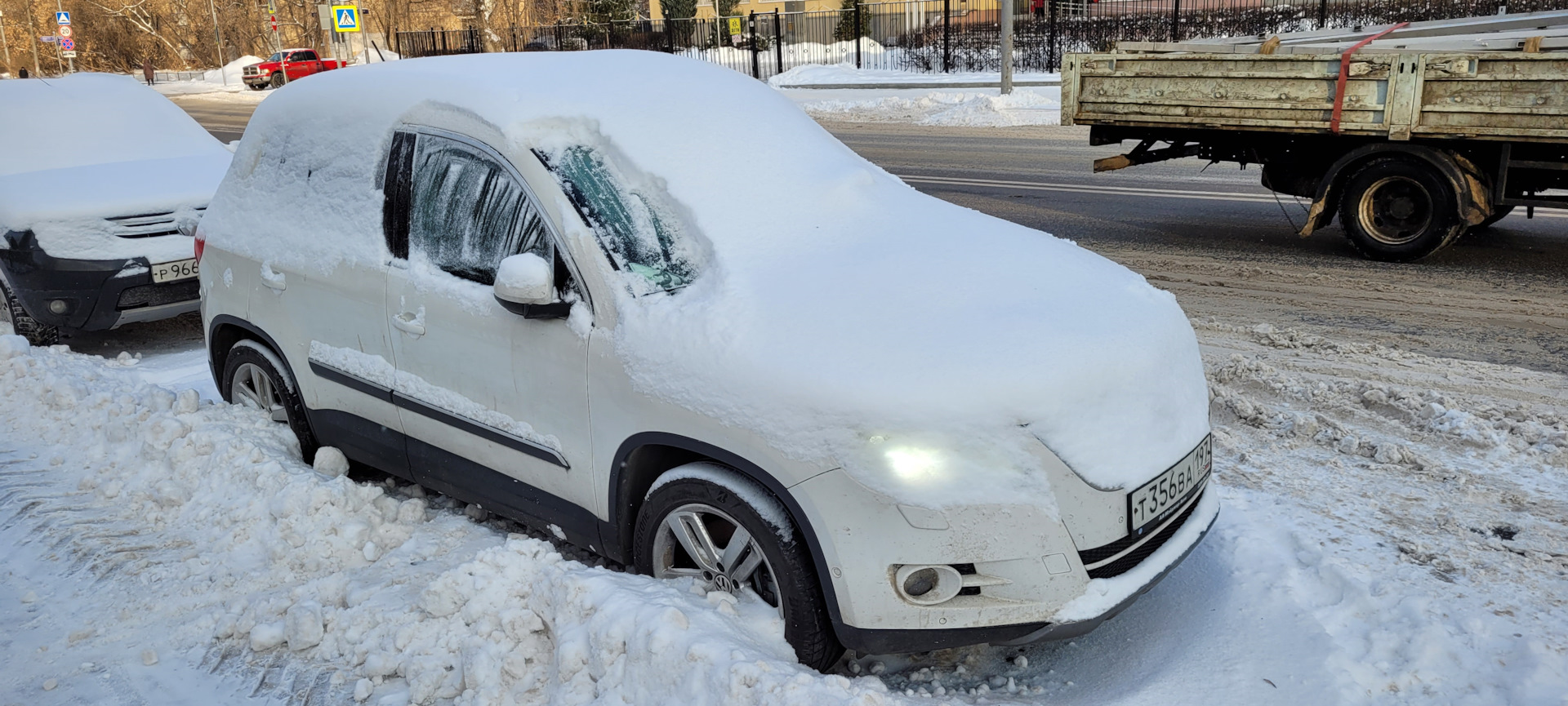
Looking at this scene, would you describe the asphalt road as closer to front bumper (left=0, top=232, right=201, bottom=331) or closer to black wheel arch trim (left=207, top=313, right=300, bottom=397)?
black wheel arch trim (left=207, top=313, right=300, bottom=397)

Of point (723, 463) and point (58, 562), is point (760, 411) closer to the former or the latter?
point (723, 463)

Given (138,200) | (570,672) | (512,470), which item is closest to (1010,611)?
(570,672)

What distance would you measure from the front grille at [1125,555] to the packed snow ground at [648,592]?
381 millimetres

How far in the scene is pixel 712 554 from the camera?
335cm

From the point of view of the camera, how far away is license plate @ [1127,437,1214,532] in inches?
123

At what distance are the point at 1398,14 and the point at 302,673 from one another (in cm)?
2733

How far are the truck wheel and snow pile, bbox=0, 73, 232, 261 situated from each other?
27.6ft

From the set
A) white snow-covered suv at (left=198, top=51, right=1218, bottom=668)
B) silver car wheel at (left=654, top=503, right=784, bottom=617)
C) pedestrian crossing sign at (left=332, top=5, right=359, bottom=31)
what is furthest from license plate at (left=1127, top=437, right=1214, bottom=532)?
pedestrian crossing sign at (left=332, top=5, right=359, bottom=31)

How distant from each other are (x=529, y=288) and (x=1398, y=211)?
766 centimetres

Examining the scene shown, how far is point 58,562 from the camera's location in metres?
4.31

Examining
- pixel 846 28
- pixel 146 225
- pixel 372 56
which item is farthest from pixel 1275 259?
pixel 372 56

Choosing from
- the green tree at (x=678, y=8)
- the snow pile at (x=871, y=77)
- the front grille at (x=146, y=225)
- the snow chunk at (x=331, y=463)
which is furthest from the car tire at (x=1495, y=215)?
the green tree at (x=678, y=8)

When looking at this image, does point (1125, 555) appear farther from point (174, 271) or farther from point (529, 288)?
point (174, 271)

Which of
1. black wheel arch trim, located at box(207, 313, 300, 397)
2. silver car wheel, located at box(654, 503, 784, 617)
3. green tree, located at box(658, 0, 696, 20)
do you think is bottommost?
silver car wheel, located at box(654, 503, 784, 617)
